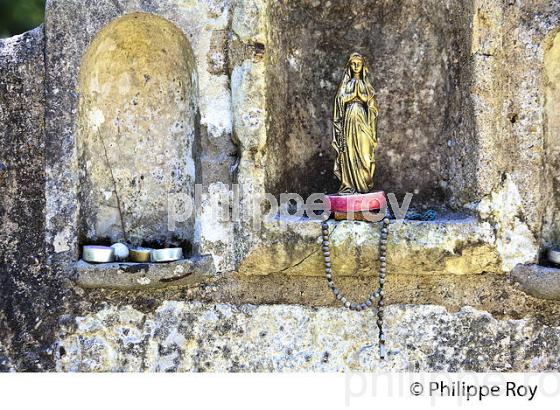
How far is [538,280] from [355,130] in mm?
964

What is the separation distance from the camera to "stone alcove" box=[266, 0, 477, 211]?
4.03 meters

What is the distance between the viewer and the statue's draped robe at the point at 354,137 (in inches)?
153

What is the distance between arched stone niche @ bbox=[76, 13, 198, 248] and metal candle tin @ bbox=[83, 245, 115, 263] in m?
0.16

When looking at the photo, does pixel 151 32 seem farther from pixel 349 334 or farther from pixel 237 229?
pixel 349 334

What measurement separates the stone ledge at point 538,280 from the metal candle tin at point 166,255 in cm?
140

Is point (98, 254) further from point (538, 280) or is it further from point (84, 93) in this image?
point (538, 280)

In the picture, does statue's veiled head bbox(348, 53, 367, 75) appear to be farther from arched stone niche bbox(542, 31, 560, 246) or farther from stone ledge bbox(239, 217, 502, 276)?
arched stone niche bbox(542, 31, 560, 246)

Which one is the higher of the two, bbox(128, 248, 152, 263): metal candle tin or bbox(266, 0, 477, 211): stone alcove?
bbox(266, 0, 477, 211): stone alcove

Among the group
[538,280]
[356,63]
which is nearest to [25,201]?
[356,63]

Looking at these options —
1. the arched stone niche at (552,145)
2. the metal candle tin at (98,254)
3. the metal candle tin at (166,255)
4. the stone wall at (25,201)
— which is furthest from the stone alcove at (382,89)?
the stone wall at (25,201)

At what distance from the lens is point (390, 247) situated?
3732 mm

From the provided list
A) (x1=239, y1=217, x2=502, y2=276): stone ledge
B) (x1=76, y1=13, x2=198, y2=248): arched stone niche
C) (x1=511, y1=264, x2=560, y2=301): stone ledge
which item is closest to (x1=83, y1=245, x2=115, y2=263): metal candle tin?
(x1=76, y1=13, x2=198, y2=248): arched stone niche

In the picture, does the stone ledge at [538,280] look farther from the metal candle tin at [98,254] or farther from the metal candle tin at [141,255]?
the metal candle tin at [98,254]

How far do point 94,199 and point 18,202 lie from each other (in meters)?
0.32
